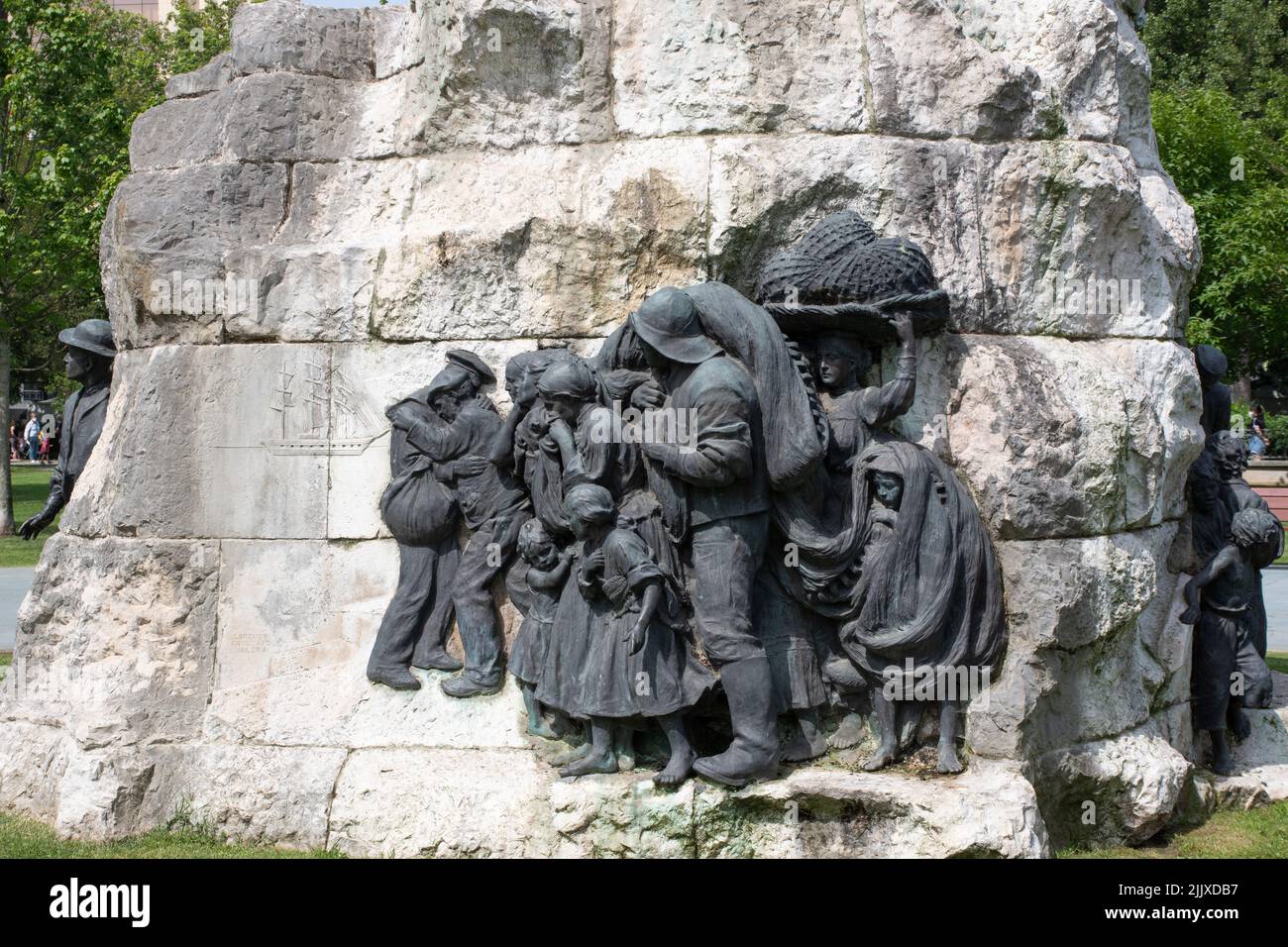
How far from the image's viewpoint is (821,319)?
524 centimetres

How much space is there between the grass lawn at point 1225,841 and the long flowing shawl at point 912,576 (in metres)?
1.09

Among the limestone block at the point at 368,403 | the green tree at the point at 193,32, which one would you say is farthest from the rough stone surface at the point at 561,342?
the green tree at the point at 193,32

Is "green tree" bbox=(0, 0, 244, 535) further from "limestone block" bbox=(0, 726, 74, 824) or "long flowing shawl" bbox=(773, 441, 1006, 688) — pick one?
"long flowing shawl" bbox=(773, 441, 1006, 688)

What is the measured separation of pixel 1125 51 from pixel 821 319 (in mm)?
2074

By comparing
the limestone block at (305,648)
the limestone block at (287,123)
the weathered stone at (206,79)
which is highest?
the weathered stone at (206,79)

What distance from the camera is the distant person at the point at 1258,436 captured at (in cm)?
2324

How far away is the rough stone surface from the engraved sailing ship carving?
2 centimetres

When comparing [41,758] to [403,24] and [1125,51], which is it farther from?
[1125,51]

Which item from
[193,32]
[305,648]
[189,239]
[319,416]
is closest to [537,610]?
[305,648]

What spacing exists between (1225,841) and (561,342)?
11.9ft

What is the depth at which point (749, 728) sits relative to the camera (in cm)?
499

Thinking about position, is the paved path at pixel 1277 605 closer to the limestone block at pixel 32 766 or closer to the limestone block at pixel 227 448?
the limestone block at pixel 227 448

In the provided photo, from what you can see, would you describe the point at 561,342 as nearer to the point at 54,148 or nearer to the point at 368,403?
the point at 368,403
